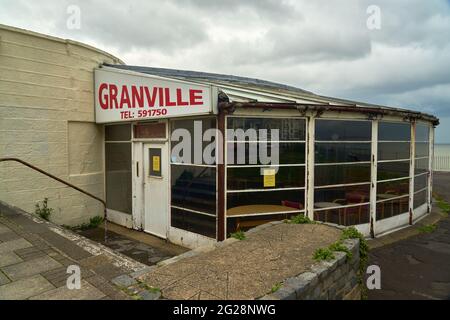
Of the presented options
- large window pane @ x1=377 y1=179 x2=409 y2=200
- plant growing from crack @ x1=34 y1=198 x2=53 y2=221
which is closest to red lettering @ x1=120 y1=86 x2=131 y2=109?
plant growing from crack @ x1=34 y1=198 x2=53 y2=221

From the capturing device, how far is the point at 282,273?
3.31 metres

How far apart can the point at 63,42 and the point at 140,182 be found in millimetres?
4121

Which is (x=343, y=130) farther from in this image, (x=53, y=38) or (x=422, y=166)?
(x=53, y=38)

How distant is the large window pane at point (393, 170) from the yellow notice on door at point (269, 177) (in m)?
3.23

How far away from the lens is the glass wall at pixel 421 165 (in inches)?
350

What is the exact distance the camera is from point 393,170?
791 cm

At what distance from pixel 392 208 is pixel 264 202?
415cm

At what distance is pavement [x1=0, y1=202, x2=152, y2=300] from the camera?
300 cm

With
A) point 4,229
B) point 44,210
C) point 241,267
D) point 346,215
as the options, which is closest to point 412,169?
point 346,215

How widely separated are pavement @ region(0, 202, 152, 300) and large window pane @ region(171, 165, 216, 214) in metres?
2.47

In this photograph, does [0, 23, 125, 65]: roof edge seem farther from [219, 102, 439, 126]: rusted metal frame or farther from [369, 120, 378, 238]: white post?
[369, 120, 378, 238]: white post

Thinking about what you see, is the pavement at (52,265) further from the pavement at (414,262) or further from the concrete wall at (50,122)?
the pavement at (414,262)

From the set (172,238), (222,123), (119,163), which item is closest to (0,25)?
(119,163)

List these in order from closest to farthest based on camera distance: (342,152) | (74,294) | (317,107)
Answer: (74,294), (317,107), (342,152)
